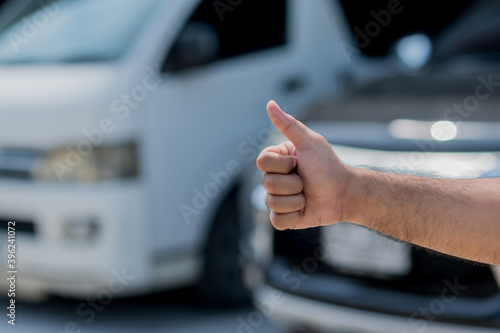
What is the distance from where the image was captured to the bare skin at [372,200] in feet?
5.13

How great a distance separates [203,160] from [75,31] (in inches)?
41.7

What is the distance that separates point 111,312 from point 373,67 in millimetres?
2745

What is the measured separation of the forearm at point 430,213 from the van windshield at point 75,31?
229 cm

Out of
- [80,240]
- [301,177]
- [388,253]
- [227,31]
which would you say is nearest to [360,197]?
[301,177]

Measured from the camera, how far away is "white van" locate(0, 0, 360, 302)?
3.43 m

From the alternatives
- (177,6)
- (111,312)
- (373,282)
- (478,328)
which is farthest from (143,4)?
(478,328)

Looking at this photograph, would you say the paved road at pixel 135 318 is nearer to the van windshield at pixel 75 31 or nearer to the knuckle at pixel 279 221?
the van windshield at pixel 75 31

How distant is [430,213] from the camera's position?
1.57 m

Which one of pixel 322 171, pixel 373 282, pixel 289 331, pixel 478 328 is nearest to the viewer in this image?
pixel 322 171

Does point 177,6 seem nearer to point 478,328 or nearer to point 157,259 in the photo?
point 157,259

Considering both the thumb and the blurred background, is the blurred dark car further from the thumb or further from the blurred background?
the thumb

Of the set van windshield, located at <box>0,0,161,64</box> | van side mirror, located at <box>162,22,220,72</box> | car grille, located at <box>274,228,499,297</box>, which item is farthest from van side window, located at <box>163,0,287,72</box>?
car grille, located at <box>274,228,499,297</box>

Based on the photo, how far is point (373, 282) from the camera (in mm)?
2828

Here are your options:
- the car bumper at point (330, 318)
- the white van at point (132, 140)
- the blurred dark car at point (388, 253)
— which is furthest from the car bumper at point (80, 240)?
the car bumper at point (330, 318)
